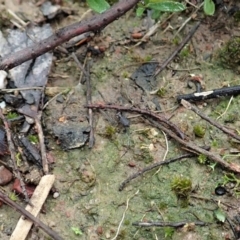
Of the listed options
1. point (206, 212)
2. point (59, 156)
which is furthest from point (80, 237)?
point (206, 212)

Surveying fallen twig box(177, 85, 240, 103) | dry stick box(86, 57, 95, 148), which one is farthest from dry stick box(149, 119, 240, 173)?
dry stick box(86, 57, 95, 148)

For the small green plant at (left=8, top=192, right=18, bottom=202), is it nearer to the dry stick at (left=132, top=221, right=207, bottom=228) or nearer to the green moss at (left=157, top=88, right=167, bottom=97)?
the dry stick at (left=132, top=221, right=207, bottom=228)

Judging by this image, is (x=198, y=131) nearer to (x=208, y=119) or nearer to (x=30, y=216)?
(x=208, y=119)

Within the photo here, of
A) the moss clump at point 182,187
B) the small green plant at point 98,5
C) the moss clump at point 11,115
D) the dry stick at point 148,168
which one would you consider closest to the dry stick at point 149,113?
the dry stick at point 148,168

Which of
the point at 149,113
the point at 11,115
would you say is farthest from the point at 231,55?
the point at 11,115

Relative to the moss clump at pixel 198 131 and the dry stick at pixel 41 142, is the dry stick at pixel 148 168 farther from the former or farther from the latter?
the dry stick at pixel 41 142

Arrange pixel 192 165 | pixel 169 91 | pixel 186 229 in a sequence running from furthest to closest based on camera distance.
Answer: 1. pixel 169 91
2. pixel 192 165
3. pixel 186 229

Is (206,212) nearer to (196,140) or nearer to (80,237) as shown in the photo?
(196,140)

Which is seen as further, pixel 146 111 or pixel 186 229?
pixel 146 111
